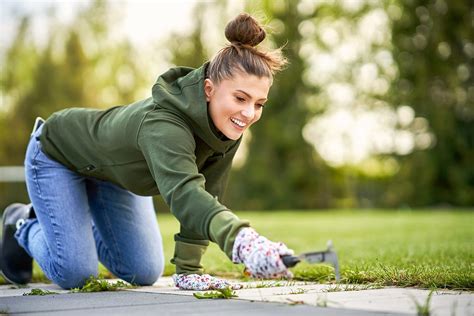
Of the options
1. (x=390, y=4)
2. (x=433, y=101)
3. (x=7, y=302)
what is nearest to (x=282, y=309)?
(x=7, y=302)

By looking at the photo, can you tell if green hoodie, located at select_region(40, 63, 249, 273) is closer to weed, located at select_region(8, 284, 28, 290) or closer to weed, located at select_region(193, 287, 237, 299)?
weed, located at select_region(193, 287, 237, 299)

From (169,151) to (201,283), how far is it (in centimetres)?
95

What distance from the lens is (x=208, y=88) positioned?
11.3 ft

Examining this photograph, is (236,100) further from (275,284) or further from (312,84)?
(312,84)

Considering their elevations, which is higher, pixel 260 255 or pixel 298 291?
pixel 260 255

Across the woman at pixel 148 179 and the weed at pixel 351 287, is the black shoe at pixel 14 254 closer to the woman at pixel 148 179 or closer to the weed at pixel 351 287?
the woman at pixel 148 179

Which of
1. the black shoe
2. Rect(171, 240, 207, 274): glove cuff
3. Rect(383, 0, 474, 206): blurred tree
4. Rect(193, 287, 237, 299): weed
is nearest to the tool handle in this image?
Rect(193, 287, 237, 299): weed

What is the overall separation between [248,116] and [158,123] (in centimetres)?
41

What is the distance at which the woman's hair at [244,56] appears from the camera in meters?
3.29

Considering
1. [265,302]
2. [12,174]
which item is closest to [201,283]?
[265,302]

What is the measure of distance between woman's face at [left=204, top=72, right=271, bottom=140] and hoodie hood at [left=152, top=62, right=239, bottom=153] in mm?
43

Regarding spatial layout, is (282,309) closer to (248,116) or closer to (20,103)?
(248,116)

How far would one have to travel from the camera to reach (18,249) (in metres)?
4.84

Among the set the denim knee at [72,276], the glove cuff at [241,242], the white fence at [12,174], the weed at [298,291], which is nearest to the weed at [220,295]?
the weed at [298,291]
